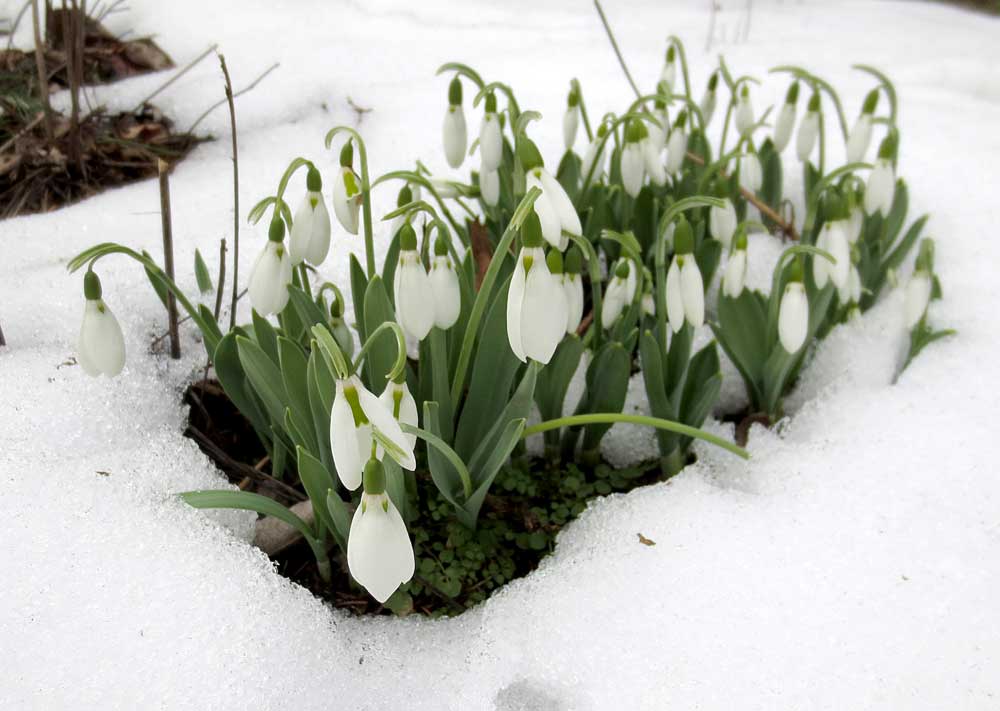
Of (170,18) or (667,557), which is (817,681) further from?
(170,18)

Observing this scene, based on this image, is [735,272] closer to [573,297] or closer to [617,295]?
[617,295]

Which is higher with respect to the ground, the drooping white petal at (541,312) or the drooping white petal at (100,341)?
the drooping white petal at (541,312)

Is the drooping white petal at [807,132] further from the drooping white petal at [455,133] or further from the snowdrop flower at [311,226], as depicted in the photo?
the snowdrop flower at [311,226]

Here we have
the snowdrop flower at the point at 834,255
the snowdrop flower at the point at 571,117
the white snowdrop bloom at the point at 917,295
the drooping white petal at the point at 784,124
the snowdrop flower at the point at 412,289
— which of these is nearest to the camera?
the snowdrop flower at the point at 412,289

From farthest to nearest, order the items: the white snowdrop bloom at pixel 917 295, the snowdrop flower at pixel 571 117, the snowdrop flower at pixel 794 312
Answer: the snowdrop flower at pixel 571 117, the white snowdrop bloom at pixel 917 295, the snowdrop flower at pixel 794 312

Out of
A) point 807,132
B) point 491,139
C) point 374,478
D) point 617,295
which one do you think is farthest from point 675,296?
point 807,132

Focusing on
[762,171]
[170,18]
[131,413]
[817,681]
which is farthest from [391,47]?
[817,681]

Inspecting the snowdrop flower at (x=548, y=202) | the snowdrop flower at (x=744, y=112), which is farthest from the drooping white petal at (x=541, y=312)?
the snowdrop flower at (x=744, y=112)
